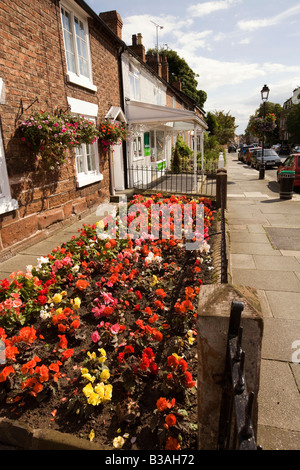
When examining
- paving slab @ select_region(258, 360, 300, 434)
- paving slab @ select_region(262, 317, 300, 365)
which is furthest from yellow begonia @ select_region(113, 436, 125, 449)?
paving slab @ select_region(262, 317, 300, 365)

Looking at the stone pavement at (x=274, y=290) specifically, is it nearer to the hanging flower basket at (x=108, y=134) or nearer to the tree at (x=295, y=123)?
the hanging flower basket at (x=108, y=134)

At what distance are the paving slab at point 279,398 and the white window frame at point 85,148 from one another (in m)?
6.52

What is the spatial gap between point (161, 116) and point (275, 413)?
461 inches

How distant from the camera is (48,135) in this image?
220 inches

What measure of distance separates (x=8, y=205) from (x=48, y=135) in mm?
1550

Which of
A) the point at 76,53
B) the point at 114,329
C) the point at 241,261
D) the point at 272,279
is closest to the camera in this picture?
the point at 114,329

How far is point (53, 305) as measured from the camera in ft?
11.0

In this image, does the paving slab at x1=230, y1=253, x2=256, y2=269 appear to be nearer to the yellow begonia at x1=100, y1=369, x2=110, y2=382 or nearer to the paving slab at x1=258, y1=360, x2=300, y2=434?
the paving slab at x1=258, y1=360, x2=300, y2=434

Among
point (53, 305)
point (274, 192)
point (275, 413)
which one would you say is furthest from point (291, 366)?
point (274, 192)

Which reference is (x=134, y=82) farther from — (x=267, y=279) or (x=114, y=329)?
(x=114, y=329)

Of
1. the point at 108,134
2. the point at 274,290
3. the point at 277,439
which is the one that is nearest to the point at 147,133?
the point at 108,134

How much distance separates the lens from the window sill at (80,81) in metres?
7.20
